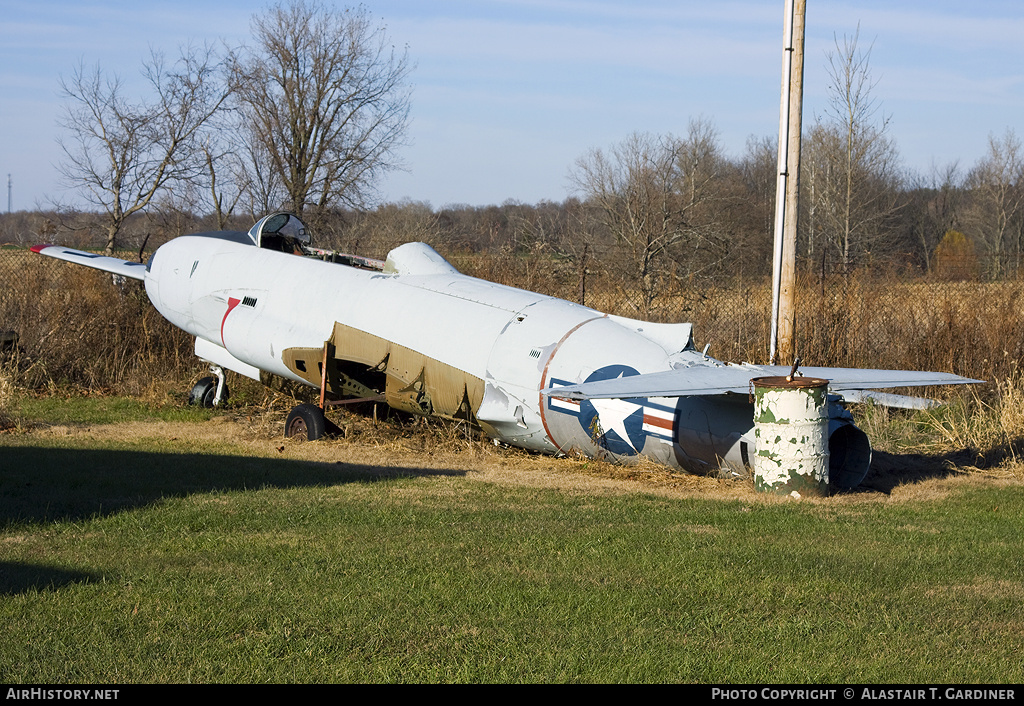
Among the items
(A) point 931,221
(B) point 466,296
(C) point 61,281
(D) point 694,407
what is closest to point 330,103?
(C) point 61,281

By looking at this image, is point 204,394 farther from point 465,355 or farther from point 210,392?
point 465,355

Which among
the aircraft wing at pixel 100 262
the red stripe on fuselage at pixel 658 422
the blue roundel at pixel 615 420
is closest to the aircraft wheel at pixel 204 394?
the aircraft wing at pixel 100 262

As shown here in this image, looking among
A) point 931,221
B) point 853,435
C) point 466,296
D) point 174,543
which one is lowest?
point 174,543

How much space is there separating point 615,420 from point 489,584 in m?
3.89

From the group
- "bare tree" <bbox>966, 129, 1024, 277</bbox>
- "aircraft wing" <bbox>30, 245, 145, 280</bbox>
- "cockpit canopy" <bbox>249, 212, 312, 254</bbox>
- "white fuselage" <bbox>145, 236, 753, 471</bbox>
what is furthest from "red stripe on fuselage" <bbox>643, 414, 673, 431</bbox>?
"bare tree" <bbox>966, 129, 1024, 277</bbox>

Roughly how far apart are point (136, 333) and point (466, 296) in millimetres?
8287

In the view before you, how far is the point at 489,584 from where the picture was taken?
5504mm

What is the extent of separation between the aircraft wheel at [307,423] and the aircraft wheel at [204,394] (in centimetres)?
303

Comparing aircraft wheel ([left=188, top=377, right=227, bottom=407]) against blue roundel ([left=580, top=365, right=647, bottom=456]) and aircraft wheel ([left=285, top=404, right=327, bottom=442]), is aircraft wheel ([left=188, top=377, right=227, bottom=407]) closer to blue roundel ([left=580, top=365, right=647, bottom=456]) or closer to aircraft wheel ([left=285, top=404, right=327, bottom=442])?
aircraft wheel ([left=285, top=404, right=327, bottom=442])

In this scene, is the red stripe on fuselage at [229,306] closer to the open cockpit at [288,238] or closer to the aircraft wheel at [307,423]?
the open cockpit at [288,238]

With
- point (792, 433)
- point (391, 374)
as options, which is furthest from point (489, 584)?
point (391, 374)

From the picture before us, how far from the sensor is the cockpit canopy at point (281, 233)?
1310cm

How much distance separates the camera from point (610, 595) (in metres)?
5.31

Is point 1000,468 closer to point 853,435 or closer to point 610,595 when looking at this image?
point 853,435
